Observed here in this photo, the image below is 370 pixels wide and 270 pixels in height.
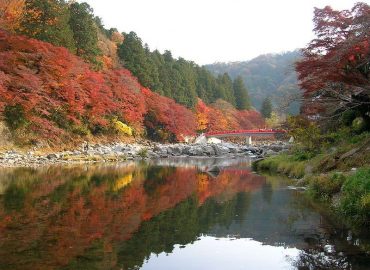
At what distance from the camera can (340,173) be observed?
42.8 feet

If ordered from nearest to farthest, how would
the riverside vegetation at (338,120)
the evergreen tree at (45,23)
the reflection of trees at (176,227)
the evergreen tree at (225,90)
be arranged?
the reflection of trees at (176,227) < the riverside vegetation at (338,120) < the evergreen tree at (45,23) < the evergreen tree at (225,90)

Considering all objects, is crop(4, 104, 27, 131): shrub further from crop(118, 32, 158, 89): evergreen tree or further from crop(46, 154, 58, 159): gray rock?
crop(118, 32, 158, 89): evergreen tree

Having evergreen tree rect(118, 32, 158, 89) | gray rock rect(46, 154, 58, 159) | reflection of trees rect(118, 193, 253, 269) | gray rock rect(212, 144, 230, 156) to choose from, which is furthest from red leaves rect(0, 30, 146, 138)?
reflection of trees rect(118, 193, 253, 269)

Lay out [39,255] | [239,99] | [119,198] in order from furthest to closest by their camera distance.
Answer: [239,99], [119,198], [39,255]

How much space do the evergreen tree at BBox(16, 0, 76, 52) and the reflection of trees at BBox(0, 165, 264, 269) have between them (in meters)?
22.3

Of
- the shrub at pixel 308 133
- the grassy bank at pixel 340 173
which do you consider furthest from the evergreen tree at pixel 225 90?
the shrub at pixel 308 133

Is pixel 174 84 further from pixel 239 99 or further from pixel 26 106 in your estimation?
pixel 26 106

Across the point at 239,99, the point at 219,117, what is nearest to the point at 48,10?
the point at 219,117

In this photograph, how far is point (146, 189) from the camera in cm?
1652

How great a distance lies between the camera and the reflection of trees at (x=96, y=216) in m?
7.29

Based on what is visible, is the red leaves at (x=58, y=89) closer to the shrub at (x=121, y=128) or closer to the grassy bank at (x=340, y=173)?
the shrub at (x=121, y=128)

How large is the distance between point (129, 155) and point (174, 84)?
3345cm

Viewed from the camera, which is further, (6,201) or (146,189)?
(146,189)

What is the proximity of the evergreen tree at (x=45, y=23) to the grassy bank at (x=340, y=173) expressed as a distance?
78.2 feet
